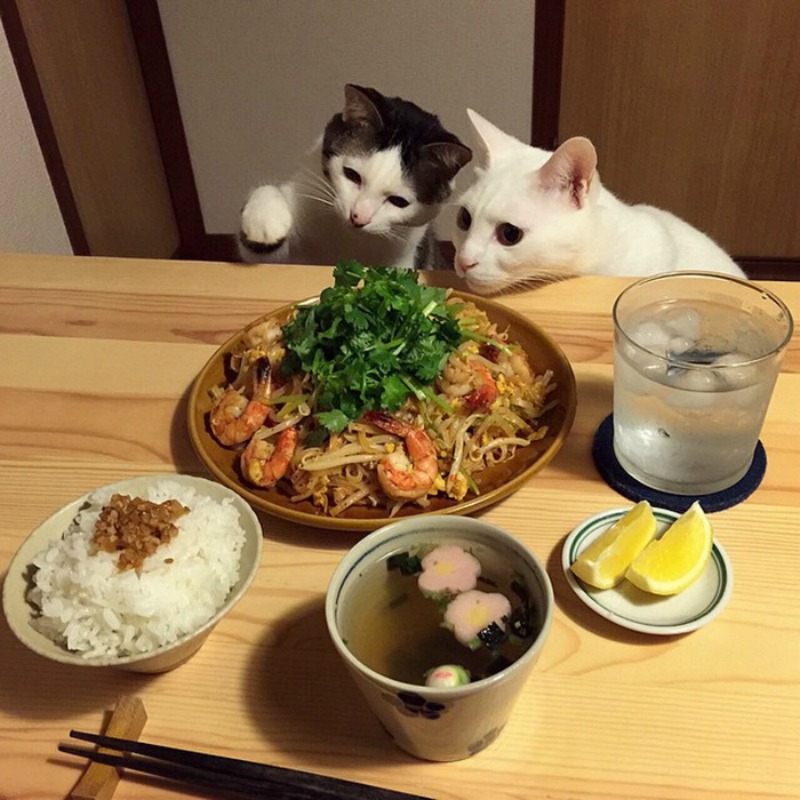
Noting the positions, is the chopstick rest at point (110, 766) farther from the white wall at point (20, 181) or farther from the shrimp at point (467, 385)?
the white wall at point (20, 181)

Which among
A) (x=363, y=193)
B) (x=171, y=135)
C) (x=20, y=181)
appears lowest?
(x=171, y=135)

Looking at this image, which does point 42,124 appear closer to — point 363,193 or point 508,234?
point 363,193

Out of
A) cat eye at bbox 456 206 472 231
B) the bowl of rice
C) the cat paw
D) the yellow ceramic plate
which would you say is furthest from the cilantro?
the cat paw

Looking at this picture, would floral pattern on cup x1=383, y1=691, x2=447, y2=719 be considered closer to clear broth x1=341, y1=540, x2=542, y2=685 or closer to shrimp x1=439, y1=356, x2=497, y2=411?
clear broth x1=341, y1=540, x2=542, y2=685

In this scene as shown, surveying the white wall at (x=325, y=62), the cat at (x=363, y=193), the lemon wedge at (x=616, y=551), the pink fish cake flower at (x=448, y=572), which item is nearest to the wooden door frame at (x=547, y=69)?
the white wall at (x=325, y=62)

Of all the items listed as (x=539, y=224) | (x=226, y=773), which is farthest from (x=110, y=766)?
(x=539, y=224)
